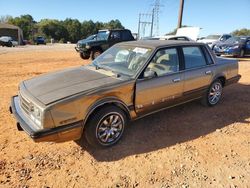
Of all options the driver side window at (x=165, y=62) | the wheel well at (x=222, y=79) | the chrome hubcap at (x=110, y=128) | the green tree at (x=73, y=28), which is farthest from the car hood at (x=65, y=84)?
the green tree at (x=73, y=28)

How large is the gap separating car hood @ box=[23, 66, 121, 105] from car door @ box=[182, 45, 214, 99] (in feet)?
5.46

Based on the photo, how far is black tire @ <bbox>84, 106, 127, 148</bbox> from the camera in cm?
346

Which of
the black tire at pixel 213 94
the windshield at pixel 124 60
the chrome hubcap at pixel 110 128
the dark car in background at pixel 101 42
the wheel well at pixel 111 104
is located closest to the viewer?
the wheel well at pixel 111 104

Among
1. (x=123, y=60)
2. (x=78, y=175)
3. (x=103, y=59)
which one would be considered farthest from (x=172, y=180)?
(x=103, y=59)

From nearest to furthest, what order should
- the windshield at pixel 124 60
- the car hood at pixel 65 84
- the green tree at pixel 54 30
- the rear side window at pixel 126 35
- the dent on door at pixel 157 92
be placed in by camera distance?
the car hood at pixel 65 84 → the dent on door at pixel 157 92 → the windshield at pixel 124 60 → the rear side window at pixel 126 35 → the green tree at pixel 54 30

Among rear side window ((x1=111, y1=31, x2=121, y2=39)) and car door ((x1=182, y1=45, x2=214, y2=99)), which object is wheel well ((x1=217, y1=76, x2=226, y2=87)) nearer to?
car door ((x1=182, y1=45, x2=214, y2=99))

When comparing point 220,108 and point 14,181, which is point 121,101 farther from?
point 220,108

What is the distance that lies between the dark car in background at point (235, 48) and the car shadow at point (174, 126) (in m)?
9.95

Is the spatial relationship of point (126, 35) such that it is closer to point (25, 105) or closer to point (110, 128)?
point (110, 128)

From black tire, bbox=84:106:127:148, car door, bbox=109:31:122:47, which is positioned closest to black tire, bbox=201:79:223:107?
black tire, bbox=84:106:127:148

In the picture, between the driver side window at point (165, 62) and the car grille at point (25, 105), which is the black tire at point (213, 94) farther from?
the car grille at point (25, 105)

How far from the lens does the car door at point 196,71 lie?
469cm

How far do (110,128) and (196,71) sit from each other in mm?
2285

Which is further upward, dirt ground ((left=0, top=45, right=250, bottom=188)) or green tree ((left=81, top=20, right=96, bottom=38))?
green tree ((left=81, top=20, right=96, bottom=38))
